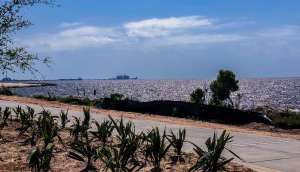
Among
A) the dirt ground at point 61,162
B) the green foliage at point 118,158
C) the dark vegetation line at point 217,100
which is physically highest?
the dark vegetation line at point 217,100

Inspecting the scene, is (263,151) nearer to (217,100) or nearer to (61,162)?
(61,162)

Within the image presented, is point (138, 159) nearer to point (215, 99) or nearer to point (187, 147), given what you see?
point (187, 147)

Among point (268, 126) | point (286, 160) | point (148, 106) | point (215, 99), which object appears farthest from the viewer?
point (215, 99)

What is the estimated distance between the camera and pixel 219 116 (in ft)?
46.1

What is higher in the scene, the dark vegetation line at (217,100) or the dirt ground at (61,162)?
the dark vegetation line at (217,100)

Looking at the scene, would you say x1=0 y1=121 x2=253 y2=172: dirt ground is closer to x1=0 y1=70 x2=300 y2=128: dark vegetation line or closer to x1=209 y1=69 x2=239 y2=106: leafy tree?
x1=0 y1=70 x2=300 y2=128: dark vegetation line

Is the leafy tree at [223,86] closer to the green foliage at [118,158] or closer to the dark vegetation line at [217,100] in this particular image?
the dark vegetation line at [217,100]

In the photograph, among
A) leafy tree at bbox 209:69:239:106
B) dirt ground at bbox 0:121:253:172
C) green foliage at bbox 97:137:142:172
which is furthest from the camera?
leafy tree at bbox 209:69:239:106

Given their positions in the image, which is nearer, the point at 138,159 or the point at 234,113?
the point at 138,159

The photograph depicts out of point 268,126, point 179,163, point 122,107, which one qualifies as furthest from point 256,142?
point 122,107

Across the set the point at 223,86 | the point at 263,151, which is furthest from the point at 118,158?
the point at 223,86

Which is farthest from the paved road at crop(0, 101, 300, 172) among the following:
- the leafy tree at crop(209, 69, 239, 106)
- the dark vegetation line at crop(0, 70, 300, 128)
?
the leafy tree at crop(209, 69, 239, 106)

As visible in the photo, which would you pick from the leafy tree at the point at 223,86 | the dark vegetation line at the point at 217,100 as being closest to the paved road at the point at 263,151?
the dark vegetation line at the point at 217,100

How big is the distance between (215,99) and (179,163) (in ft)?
74.7
